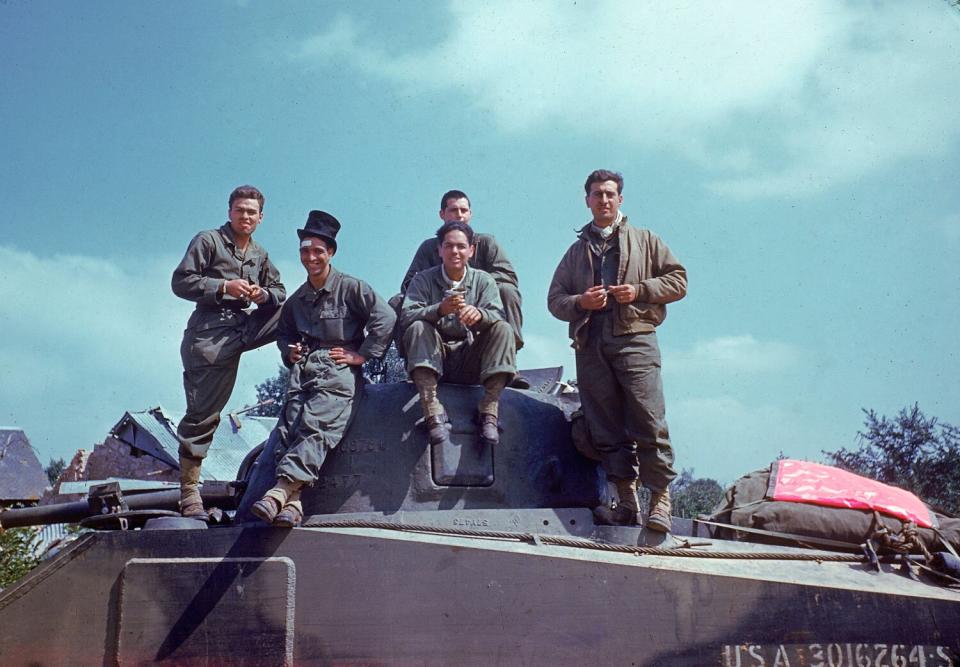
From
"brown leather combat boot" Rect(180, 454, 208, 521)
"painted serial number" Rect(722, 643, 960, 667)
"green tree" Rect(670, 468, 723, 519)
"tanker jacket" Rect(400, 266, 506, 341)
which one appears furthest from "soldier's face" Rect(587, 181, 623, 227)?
"green tree" Rect(670, 468, 723, 519)

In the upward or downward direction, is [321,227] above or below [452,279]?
above

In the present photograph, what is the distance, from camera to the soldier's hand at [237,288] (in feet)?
18.2

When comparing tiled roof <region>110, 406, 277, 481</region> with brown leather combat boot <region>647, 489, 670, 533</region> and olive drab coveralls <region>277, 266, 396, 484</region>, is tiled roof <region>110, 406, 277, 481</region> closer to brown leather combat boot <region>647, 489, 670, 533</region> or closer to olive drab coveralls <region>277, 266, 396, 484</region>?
olive drab coveralls <region>277, 266, 396, 484</region>

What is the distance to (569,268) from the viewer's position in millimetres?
5633

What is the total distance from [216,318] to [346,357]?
995 millimetres

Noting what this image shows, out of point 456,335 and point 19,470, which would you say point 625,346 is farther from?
point 19,470

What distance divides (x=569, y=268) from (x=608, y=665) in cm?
252

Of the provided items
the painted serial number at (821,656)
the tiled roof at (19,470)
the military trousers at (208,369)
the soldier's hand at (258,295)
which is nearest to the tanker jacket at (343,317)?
the soldier's hand at (258,295)

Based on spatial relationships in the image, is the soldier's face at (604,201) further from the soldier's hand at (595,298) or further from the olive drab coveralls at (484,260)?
the olive drab coveralls at (484,260)

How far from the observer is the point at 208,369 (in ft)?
18.4

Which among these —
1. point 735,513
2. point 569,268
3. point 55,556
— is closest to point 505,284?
point 569,268

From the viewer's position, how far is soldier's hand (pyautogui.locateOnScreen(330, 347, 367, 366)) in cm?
531

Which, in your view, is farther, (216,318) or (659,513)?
(216,318)

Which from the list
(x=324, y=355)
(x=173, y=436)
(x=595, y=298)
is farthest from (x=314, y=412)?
(x=173, y=436)
